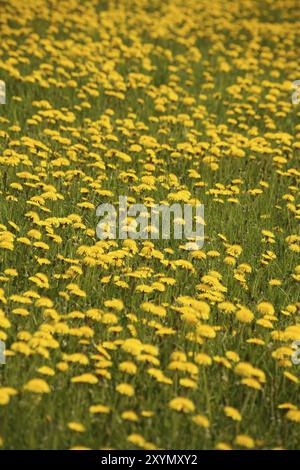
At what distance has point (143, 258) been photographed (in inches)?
187

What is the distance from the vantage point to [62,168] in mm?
6055

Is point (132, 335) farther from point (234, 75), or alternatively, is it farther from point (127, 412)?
point (234, 75)

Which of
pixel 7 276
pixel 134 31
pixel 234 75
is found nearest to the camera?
pixel 7 276

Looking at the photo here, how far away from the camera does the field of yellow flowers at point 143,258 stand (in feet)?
11.0

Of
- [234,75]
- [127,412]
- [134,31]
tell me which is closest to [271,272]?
[127,412]

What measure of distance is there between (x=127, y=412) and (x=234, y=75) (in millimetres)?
7041

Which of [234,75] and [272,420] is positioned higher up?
[234,75]

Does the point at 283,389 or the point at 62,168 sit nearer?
the point at 283,389

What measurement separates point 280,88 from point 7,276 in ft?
18.3

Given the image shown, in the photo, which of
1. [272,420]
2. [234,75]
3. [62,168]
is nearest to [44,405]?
[272,420]

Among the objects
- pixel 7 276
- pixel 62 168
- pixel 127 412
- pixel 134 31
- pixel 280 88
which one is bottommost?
pixel 127 412

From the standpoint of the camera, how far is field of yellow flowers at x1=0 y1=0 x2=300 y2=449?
3.35m
